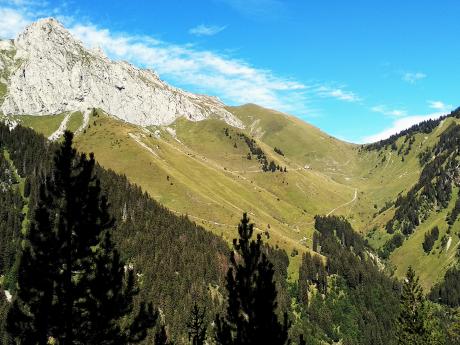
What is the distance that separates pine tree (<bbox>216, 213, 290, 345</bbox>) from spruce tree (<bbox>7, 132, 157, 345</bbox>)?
5055 mm

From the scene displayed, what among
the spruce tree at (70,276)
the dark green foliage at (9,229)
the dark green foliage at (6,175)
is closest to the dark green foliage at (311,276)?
the dark green foliage at (9,229)

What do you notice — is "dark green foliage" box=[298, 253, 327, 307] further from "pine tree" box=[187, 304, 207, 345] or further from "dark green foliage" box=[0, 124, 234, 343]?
"pine tree" box=[187, 304, 207, 345]

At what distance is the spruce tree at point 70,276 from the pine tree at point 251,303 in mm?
5055

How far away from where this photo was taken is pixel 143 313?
25578 millimetres

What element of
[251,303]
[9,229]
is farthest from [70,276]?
[9,229]

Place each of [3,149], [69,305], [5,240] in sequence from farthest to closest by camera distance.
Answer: [3,149]
[5,240]
[69,305]

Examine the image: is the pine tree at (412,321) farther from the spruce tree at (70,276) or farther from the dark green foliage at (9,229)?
the dark green foliage at (9,229)

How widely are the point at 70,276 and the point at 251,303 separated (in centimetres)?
1113

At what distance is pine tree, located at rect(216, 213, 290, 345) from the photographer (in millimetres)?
26266

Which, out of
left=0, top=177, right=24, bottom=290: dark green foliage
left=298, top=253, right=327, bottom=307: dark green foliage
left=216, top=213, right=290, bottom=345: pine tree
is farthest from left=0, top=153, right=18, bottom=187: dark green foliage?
left=216, top=213, right=290, bottom=345: pine tree

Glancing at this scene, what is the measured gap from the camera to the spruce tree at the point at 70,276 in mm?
23938

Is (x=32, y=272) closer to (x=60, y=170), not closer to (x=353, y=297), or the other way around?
(x=60, y=170)

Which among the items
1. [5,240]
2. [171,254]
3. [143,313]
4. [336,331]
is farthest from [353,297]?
[143,313]

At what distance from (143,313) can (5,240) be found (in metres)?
143
